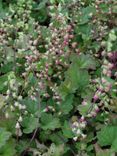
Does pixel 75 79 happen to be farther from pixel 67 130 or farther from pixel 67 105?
pixel 67 130

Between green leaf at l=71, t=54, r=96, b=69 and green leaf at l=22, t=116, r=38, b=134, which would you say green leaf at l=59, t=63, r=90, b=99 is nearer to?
green leaf at l=71, t=54, r=96, b=69

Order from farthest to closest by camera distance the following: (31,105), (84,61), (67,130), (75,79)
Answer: (84,61) < (75,79) < (31,105) < (67,130)

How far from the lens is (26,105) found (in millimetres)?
2846

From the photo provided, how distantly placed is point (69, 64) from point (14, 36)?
2.27 ft

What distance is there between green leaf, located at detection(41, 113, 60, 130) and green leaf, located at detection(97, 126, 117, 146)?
27 centimetres

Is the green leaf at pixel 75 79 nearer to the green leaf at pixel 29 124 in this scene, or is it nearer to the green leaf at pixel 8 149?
the green leaf at pixel 29 124

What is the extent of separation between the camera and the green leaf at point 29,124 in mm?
2671

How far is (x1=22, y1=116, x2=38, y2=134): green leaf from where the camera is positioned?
→ 2671 mm

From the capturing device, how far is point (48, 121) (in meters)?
2.76

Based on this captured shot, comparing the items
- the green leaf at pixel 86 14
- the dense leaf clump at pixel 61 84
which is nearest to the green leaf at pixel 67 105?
the dense leaf clump at pixel 61 84

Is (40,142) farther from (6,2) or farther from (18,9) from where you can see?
(6,2)

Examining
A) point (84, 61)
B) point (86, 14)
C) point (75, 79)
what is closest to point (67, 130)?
point (75, 79)

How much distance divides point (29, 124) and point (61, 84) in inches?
14.8

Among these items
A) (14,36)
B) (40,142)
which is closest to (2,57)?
(14,36)
